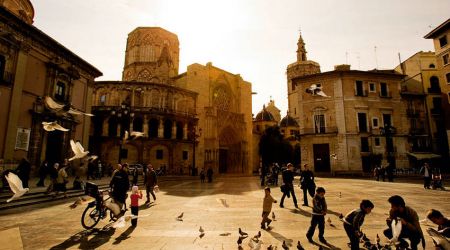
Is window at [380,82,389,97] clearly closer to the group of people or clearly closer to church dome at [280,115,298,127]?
church dome at [280,115,298,127]

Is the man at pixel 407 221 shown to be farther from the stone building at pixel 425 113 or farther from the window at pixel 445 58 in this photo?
the window at pixel 445 58

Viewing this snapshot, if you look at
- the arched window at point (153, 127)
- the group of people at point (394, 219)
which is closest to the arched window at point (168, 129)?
the arched window at point (153, 127)

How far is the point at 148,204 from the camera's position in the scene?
10.7 m

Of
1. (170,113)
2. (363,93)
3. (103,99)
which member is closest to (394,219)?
(363,93)

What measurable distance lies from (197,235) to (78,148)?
368 cm

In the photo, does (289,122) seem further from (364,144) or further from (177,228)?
(177,228)

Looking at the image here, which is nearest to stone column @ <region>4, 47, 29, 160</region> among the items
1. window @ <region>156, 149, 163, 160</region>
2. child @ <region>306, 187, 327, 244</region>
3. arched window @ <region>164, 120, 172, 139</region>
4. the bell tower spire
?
child @ <region>306, 187, 327, 244</region>

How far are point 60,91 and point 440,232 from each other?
918 inches

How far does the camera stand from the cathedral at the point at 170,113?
3167 cm

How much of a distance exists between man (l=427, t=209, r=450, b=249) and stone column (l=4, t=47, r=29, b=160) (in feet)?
63.9

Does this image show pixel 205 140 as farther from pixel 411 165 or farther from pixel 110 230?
pixel 110 230

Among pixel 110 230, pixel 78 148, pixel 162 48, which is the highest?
pixel 162 48

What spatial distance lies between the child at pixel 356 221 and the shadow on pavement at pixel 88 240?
5034mm

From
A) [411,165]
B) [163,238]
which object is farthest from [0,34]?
[411,165]
